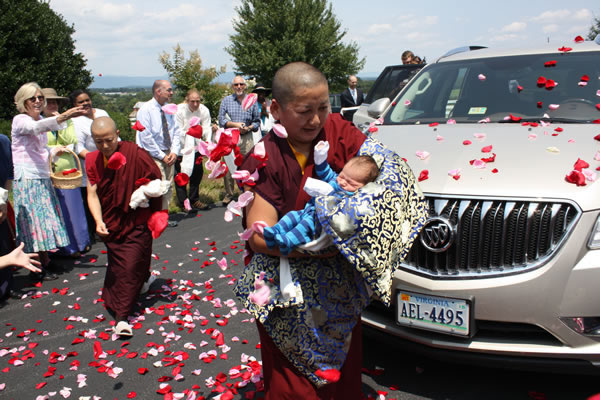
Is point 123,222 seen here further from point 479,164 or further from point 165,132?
point 165,132

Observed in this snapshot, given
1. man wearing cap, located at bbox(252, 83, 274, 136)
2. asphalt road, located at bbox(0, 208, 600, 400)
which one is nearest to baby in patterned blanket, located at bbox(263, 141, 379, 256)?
asphalt road, located at bbox(0, 208, 600, 400)

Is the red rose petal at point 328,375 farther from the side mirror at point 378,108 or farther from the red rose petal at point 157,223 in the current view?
the side mirror at point 378,108

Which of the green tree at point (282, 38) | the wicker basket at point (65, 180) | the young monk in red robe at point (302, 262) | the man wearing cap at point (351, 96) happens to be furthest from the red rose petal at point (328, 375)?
the green tree at point (282, 38)

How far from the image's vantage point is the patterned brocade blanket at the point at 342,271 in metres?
2.04

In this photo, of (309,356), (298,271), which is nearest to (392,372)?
(309,356)

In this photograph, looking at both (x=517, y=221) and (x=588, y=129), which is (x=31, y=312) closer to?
(x=517, y=221)

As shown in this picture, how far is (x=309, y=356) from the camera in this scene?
2.38 metres

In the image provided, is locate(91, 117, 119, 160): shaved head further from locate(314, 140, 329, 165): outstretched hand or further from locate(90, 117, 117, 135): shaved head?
locate(314, 140, 329, 165): outstretched hand

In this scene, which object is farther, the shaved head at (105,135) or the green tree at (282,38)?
the green tree at (282,38)

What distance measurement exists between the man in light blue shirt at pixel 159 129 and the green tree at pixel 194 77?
21646mm

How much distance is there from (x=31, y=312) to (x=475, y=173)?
4.31m

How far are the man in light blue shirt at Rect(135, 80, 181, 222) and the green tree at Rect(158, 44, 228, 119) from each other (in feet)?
71.0

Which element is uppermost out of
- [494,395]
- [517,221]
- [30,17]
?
[30,17]

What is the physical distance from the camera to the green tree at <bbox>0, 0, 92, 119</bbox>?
25.4 meters
